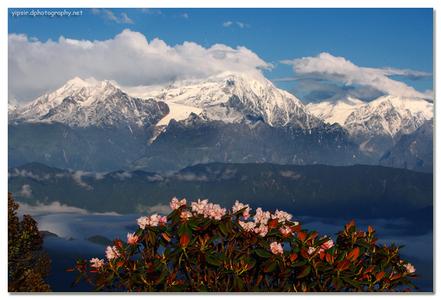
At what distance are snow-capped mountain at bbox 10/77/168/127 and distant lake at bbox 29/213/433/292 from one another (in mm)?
2609

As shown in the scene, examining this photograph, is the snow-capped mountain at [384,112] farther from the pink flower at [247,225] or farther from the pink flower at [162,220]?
the pink flower at [162,220]

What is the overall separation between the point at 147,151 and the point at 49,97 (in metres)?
7.05

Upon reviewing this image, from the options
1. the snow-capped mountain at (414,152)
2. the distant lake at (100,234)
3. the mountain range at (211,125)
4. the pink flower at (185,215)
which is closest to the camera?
the pink flower at (185,215)

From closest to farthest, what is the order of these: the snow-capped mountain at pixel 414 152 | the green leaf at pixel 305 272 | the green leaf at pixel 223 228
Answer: the green leaf at pixel 305 272
the green leaf at pixel 223 228
the snow-capped mountain at pixel 414 152

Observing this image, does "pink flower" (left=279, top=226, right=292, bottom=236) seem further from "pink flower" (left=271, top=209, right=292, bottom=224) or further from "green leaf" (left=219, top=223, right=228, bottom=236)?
"green leaf" (left=219, top=223, right=228, bottom=236)

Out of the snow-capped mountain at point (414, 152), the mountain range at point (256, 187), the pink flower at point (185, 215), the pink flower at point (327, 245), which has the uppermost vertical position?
the snow-capped mountain at point (414, 152)

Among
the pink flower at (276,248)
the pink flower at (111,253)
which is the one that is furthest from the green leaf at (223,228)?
the pink flower at (111,253)

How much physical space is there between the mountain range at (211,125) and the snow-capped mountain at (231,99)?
0.04 metres

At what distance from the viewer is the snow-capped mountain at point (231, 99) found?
46.7 ft

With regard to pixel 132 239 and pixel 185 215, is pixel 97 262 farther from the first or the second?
pixel 185 215

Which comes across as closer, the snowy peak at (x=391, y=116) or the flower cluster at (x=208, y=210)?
the flower cluster at (x=208, y=210)

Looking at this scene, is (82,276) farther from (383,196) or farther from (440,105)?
(383,196)

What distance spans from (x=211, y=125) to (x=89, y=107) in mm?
4314

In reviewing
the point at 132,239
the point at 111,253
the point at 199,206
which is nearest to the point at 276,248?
the point at 199,206
